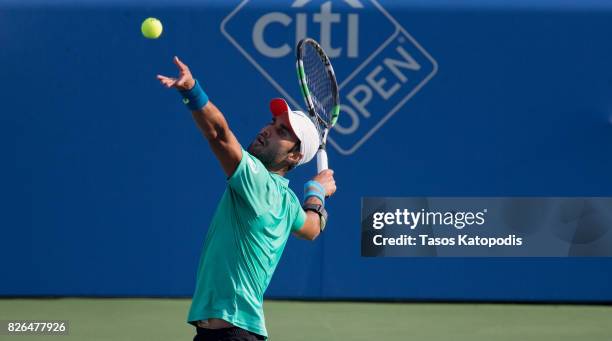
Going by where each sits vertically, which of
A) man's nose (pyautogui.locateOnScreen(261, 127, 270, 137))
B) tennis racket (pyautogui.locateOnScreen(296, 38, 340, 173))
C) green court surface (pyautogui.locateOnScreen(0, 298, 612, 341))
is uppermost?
tennis racket (pyautogui.locateOnScreen(296, 38, 340, 173))

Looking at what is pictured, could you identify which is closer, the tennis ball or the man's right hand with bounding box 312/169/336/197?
the man's right hand with bounding box 312/169/336/197

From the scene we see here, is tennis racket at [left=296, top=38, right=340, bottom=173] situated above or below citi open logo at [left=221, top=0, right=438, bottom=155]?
below

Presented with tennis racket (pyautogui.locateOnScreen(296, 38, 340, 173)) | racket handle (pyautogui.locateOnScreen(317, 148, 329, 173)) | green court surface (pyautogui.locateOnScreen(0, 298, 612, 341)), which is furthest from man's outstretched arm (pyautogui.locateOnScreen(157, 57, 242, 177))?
green court surface (pyautogui.locateOnScreen(0, 298, 612, 341))

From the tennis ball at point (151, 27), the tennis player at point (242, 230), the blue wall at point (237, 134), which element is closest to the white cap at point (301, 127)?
the tennis player at point (242, 230)

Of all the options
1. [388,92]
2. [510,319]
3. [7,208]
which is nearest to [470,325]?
[510,319]

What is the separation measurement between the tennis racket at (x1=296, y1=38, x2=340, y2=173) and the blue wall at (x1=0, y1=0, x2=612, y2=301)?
6.75 ft

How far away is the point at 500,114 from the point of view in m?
7.33

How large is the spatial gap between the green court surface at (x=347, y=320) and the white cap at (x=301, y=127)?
9.00 feet

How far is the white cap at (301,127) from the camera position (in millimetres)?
3426

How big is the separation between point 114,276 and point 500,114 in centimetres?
274

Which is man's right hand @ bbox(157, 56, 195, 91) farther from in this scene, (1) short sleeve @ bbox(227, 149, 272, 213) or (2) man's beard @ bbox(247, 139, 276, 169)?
(2) man's beard @ bbox(247, 139, 276, 169)

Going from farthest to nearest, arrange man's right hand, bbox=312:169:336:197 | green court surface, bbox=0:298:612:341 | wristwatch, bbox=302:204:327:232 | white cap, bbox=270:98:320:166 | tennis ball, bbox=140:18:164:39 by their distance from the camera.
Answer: green court surface, bbox=0:298:612:341, tennis ball, bbox=140:18:164:39, man's right hand, bbox=312:169:336:197, wristwatch, bbox=302:204:327:232, white cap, bbox=270:98:320:166

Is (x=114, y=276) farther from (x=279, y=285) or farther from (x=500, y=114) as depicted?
(x=500, y=114)

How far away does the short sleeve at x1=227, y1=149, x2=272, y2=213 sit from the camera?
3.15m
